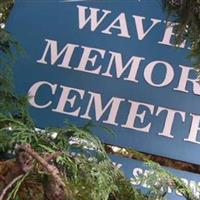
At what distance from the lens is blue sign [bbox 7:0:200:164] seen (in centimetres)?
179

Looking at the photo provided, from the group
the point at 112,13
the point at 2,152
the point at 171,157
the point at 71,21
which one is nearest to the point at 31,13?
the point at 71,21

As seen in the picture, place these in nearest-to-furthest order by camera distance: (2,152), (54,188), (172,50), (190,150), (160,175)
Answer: (54,188) < (160,175) < (2,152) < (190,150) < (172,50)

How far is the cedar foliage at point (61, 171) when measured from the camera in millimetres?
686

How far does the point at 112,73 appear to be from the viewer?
1879 millimetres

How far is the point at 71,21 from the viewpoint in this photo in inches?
78.3

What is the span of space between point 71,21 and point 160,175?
1.24m

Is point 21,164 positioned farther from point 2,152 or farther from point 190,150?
point 190,150

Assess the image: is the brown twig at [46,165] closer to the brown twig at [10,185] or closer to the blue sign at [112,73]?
the brown twig at [10,185]

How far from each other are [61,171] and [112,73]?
3.84 feet

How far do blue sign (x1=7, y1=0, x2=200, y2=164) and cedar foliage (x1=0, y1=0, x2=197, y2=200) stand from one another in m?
0.90

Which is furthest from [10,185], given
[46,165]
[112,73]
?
[112,73]

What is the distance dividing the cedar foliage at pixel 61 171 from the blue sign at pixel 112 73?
0.90m

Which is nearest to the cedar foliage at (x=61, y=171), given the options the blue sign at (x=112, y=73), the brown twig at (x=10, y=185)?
the brown twig at (x=10, y=185)

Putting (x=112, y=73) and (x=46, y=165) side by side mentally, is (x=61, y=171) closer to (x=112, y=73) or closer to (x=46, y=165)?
(x=46, y=165)
